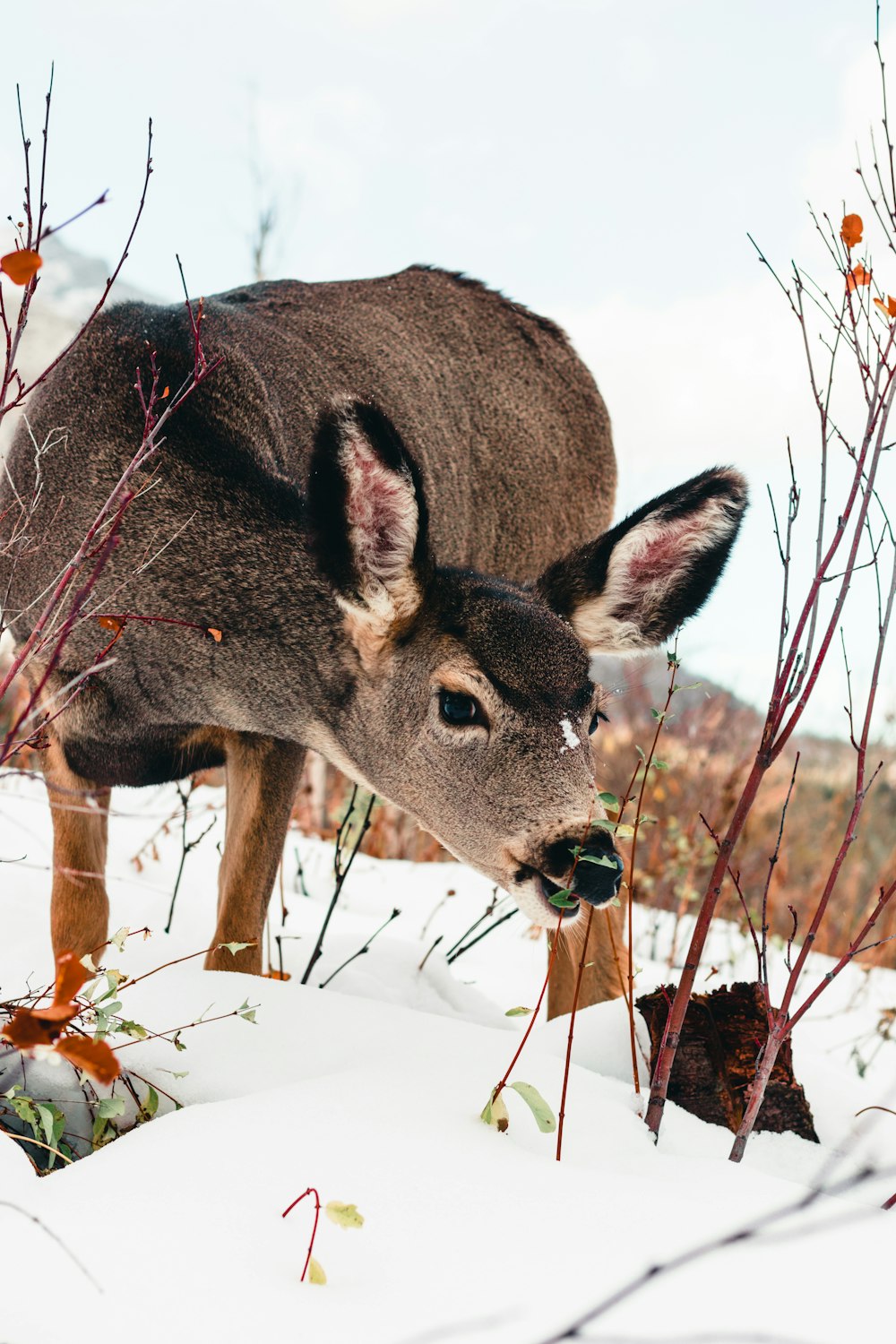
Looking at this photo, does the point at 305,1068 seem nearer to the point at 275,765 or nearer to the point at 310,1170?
the point at 310,1170

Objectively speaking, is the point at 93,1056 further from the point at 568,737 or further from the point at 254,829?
the point at 254,829

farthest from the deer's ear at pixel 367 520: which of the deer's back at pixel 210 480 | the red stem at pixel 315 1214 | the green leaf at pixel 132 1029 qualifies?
the red stem at pixel 315 1214

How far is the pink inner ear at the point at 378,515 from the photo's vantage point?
3229 mm

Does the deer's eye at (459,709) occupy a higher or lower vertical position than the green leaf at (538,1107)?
higher

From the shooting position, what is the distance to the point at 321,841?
27.2 feet

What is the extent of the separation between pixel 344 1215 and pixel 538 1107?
0.60 m

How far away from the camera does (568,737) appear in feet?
10.5

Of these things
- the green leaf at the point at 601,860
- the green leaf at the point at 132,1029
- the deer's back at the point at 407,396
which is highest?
the deer's back at the point at 407,396

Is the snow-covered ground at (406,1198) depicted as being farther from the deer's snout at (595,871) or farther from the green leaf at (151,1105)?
the deer's snout at (595,871)

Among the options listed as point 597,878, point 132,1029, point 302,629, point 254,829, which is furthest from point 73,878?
point 597,878

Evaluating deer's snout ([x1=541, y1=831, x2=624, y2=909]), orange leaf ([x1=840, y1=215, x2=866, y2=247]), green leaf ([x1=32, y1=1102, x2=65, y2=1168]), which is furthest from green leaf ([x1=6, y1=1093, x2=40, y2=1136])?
orange leaf ([x1=840, y1=215, x2=866, y2=247])

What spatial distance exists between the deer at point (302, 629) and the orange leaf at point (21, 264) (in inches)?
40.3

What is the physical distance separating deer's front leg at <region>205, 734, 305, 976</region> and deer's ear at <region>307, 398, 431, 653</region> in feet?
1.98

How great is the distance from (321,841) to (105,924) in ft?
14.5
